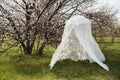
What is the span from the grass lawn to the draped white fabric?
14.4 inches

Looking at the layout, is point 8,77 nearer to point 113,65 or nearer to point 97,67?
point 97,67

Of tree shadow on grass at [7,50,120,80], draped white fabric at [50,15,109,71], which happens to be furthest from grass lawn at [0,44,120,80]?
draped white fabric at [50,15,109,71]

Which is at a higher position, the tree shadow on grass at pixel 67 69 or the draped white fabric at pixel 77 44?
the draped white fabric at pixel 77 44

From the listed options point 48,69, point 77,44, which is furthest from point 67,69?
point 77,44

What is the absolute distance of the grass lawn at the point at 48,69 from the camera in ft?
41.3

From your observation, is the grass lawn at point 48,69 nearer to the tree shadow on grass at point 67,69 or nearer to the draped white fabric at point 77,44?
the tree shadow on grass at point 67,69

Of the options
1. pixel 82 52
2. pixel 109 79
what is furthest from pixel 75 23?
pixel 109 79

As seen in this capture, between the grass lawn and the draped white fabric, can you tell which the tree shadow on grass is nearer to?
the grass lawn

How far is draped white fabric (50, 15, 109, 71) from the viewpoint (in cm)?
1460

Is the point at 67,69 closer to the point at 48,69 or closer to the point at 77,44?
the point at 48,69

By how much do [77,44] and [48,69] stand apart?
254 cm

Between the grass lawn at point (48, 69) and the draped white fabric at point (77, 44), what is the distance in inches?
14.4

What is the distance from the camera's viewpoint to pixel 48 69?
44.7 feet

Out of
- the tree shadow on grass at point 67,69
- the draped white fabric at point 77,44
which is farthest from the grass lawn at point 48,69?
the draped white fabric at point 77,44
